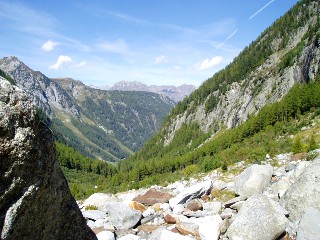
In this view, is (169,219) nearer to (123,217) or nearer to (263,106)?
(123,217)

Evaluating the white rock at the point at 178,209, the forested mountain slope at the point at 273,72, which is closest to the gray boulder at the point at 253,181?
the white rock at the point at 178,209

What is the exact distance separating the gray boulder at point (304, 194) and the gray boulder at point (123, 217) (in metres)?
5.99

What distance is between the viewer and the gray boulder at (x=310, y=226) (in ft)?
30.4

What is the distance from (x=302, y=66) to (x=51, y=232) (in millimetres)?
127875

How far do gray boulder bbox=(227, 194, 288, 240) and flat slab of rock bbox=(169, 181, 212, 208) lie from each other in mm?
4792

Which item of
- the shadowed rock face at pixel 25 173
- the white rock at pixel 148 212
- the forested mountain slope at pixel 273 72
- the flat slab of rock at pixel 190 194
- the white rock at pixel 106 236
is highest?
the forested mountain slope at pixel 273 72

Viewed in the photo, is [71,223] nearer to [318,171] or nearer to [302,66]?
[318,171]

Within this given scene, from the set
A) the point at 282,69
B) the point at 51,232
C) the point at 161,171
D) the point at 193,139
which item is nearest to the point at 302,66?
the point at 282,69

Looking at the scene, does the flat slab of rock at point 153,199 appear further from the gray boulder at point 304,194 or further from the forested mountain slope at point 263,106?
the forested mountain slope at point 263,106

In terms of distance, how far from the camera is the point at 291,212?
11133 millimetres

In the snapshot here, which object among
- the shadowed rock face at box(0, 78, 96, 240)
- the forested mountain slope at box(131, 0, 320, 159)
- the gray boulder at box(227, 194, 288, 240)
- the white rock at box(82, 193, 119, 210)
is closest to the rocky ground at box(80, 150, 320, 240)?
the gray boulder at box(227, 194, 288, 240)

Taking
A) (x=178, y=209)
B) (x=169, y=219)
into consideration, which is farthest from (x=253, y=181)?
(x=169, y=219)

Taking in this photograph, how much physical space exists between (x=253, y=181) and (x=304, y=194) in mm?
5214

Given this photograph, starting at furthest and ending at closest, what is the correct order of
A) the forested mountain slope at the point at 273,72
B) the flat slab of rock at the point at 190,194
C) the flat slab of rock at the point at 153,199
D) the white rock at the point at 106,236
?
the forested mountain slope at the point at 273,72 < the flat slab of rock at the point at 153,199 < the flat slab of rock at the point at 190,194 < the white rock at the point at 106,236
